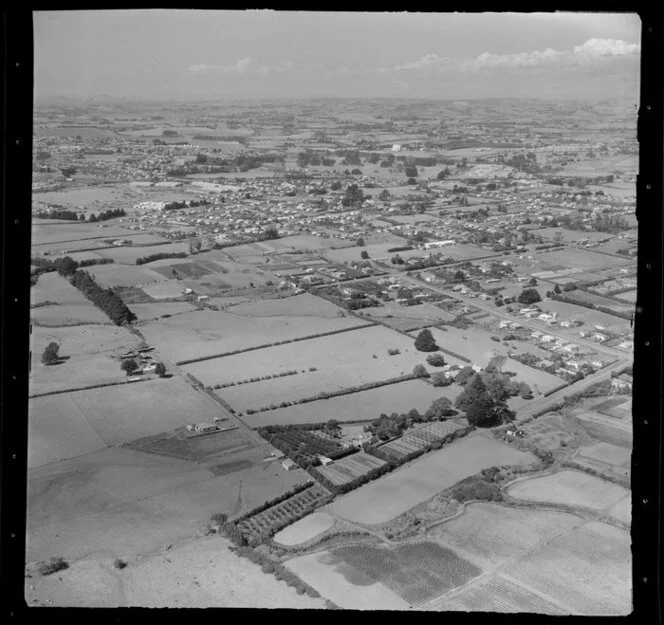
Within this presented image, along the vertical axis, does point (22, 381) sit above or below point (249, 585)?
above

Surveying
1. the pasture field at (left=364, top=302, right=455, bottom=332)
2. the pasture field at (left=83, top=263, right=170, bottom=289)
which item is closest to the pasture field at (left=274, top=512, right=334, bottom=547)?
the pasture field at (left=364, top=302, right=455, bottom=332)

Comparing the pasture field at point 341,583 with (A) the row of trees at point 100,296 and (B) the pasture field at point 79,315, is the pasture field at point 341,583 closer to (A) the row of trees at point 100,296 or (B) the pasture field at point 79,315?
(B) the pasture field at point 79,315

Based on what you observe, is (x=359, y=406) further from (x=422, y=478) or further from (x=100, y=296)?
(x=100, y=296)

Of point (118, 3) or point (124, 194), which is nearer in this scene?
point (118, 3)

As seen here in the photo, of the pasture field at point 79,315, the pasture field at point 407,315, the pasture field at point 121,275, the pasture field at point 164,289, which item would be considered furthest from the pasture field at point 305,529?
the pasture field at point 121,275

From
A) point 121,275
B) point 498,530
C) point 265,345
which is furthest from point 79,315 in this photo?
point 498,530

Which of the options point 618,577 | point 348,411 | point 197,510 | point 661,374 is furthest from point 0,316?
point 348,411

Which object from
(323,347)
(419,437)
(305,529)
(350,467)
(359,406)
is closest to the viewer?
(305,529)

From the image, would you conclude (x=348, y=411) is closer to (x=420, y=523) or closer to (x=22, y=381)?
(x=420, y=523)
